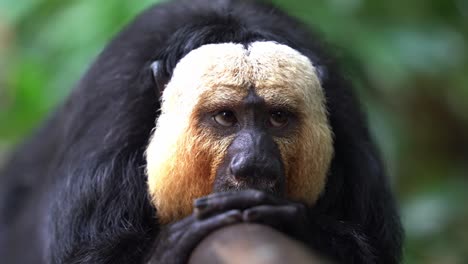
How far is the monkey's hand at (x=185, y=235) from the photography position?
2.67 metres

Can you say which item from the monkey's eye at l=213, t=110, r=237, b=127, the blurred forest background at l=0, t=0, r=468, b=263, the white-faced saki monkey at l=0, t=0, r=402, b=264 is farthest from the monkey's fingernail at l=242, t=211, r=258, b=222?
the blurred forest background at l=0, t=0, r=468, b=263

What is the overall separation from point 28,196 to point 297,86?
2.73 meters

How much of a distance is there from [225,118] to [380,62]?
91.6 inches

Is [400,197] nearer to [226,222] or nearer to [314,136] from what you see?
[314,136]

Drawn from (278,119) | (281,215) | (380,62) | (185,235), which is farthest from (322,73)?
(380,62)

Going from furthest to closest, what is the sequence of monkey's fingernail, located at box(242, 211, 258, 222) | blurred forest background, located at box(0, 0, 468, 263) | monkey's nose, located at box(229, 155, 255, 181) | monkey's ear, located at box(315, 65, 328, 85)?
blurred forest background, located at box(0, 0, 468, 263)
monkey's ear, located at box(315, 65, 328, 85)
monkey's nose, located at box(229, 155, 255, 181)
monkey's fingernail, located at box(242, 211, 258, 222)

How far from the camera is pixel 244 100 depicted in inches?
130

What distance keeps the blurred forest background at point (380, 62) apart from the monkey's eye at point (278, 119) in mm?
1503

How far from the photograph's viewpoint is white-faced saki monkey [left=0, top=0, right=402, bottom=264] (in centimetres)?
327

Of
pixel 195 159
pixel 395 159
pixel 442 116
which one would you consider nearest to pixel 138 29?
pixel 195 159

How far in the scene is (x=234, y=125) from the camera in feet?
10.9

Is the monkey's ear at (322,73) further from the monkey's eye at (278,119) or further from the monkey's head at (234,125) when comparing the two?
the monkey's eye at (278,119)

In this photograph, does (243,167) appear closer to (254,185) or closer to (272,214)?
(254,185)

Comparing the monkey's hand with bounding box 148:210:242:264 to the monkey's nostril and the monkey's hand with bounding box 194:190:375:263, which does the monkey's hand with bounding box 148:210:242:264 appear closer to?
the monkey's hand with bounding box 194:190:375:263
